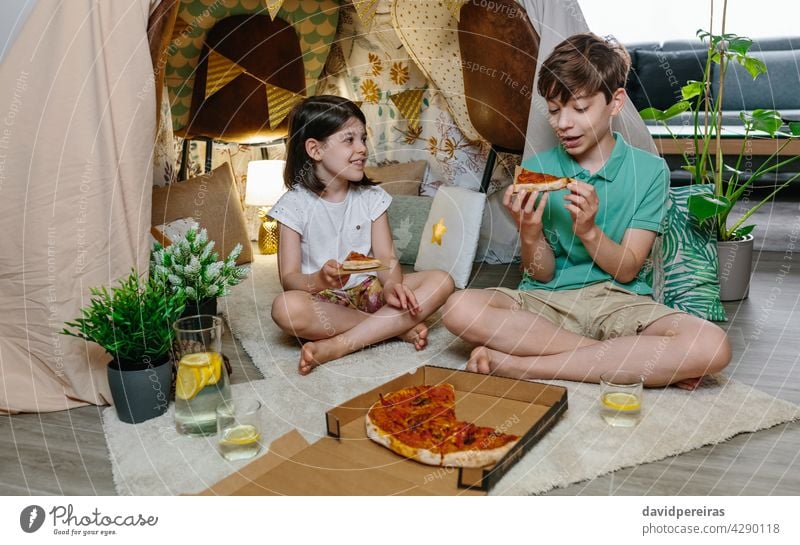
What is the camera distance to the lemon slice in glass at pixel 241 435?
1.71m

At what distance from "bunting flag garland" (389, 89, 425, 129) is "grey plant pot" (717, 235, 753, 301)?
155cm

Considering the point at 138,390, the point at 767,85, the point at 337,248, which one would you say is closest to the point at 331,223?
the point at 337,248

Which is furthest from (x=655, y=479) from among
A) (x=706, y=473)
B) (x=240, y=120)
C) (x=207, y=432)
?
(x=240, y=120)

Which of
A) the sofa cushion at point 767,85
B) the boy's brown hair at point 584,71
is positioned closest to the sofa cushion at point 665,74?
the sofa cushion at point 767,85

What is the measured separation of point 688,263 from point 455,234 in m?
0.97

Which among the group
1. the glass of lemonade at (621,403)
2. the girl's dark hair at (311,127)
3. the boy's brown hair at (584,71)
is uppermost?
the boy's brown hair at (584,71)

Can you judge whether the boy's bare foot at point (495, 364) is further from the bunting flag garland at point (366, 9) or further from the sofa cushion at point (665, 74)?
the sofa cushion at point (665, 74)

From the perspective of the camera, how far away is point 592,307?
221 centimetres

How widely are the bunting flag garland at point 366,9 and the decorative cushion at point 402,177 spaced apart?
69 centimetres

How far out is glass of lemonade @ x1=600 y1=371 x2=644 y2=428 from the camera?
1809mm

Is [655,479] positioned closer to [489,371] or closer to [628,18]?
[489,371]

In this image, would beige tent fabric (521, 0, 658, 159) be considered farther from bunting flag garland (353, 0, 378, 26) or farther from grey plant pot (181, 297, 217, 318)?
grey plant pot (181, 297, 217, 318)

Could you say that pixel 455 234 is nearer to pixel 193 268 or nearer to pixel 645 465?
pixel 193 268

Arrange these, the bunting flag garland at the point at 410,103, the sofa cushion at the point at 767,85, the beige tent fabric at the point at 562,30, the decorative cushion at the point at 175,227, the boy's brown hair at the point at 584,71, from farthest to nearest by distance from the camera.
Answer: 1. the sofa cushion at the point at 767,85
2. the bunting flag garland at the point at 410,103
3. the decorative cushion at the point at 175,227
4. the beige tent fabric at the point at 562,30
5. the boy's brown hair at the point at 584,71
